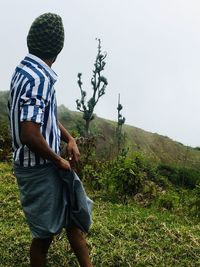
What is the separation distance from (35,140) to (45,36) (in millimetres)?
681

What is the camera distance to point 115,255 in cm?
487

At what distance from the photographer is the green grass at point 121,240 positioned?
190 inches

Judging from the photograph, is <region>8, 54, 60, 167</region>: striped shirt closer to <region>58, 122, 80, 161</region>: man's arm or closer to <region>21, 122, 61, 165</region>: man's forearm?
<region>21, 122, 61, 165</region>: man's forearm

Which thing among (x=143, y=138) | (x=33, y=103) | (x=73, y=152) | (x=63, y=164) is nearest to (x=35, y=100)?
(x=33, y=103)

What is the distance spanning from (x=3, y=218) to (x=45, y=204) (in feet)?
8.55

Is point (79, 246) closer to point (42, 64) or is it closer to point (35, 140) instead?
point (35, 140)

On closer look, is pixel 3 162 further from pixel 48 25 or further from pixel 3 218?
pixel 48 25

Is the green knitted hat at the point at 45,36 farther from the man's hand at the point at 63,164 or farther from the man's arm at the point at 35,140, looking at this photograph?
the man's hand at the point at 63,164

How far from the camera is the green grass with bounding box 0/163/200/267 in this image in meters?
4.82

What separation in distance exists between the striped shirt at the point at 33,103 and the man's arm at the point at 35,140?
4 centimetres

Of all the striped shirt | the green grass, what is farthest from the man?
the green grass

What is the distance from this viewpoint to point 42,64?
3.53 m

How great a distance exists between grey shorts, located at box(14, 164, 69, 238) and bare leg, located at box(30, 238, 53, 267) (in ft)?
0.32

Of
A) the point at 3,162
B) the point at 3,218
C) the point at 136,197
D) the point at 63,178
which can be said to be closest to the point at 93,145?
the point at 136,197
